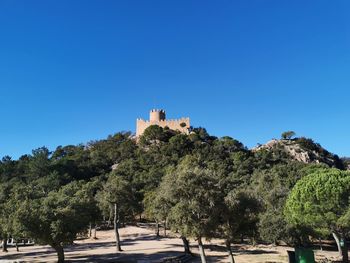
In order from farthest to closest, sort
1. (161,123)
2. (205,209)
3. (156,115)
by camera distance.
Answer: (156,115) → (161,123) → (205,209)

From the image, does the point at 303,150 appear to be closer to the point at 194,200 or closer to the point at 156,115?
the point at 156,115

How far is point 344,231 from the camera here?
33.8 meters

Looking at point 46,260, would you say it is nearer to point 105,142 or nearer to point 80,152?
point 80,152


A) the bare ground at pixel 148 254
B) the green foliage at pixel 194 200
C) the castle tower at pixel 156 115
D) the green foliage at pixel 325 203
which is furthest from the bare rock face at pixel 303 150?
the green foliage at pixel 194 200

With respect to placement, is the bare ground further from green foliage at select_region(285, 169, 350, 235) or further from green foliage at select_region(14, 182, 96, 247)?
green foliage at select_region(285, 169, 350, 235)

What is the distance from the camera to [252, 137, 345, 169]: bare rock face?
390 ft

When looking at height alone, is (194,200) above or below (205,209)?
above

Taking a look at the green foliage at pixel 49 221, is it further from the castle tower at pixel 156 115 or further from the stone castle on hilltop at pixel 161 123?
the castle tower at pixel 156 115

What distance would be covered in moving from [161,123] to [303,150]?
50075 millimetres

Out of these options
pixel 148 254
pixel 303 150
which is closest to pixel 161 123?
pixel 303 150

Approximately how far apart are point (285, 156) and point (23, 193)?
292ft

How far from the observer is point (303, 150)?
123 meters

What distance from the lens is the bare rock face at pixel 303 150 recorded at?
119 meters

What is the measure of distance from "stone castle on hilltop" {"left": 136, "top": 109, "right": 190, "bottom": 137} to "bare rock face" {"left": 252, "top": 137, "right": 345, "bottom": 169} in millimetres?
25539
